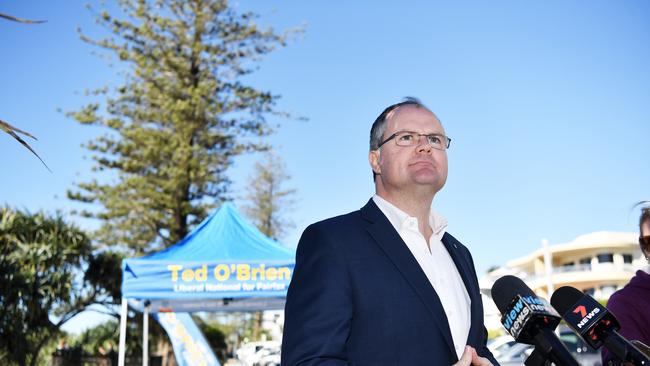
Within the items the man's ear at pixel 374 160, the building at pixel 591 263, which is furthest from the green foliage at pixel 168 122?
the building at pixel 591 263

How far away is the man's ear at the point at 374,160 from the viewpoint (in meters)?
2.38

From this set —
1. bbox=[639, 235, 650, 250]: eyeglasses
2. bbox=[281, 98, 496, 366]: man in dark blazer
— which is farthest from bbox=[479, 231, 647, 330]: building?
bbox=[281, 98, 496, 366]: man in dark blazer

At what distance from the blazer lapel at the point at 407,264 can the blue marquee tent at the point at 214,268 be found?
7230 millimetres

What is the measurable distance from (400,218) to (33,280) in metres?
12.8

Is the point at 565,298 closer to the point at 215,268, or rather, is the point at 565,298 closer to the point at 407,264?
the point at 407,264

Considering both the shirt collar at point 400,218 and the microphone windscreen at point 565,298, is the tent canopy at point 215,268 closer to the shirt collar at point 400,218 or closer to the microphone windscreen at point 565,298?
the shirt collar at point 400,218

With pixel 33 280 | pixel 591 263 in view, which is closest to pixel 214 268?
pixel 33 280

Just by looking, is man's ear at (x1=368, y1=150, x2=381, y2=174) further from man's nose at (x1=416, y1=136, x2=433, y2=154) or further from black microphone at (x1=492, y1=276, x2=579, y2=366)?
black microphone at (x1=492, y1=276, x2=579, y2=366)

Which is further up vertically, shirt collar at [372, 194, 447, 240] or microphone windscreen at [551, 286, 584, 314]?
shirt collar at [372, 194, 447, 240]

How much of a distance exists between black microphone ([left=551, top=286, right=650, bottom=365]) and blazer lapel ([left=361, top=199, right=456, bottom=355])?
1.28ft

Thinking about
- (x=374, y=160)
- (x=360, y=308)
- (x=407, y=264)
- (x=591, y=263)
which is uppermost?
(x=591, y=263)

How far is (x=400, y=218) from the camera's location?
2.21 m

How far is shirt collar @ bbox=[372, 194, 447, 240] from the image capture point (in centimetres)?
220

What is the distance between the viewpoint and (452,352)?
188 cm
